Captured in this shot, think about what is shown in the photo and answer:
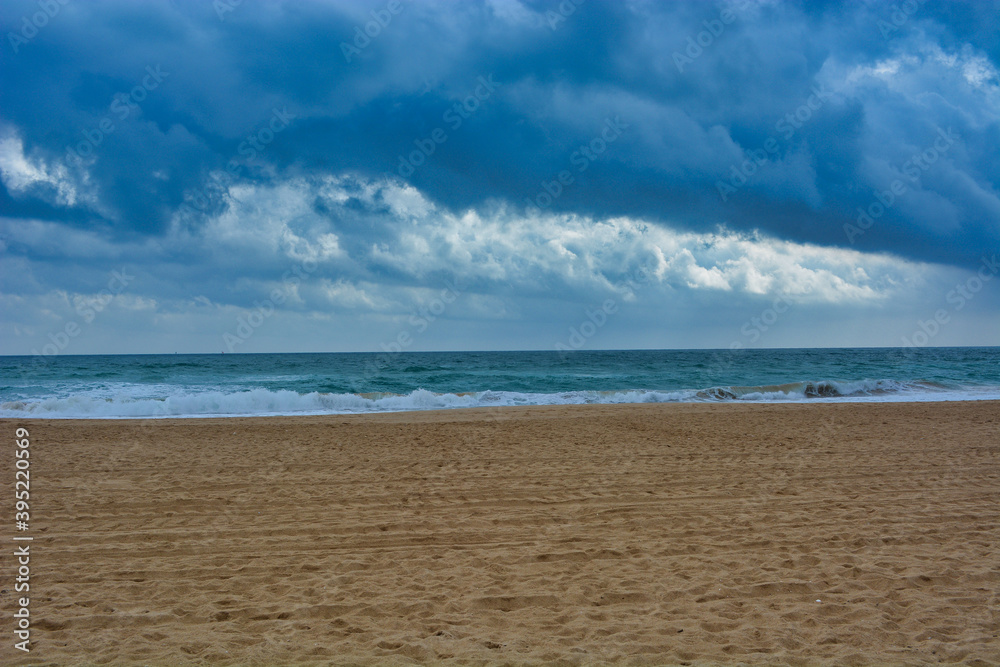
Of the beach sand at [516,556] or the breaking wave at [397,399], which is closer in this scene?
the beach sand at [516,556]

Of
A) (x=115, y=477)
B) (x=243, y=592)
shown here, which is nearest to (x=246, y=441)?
(x=115, y=477)

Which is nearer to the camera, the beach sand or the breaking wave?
the beach sand

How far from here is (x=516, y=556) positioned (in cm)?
573

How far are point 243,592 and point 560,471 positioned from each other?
5.72 m

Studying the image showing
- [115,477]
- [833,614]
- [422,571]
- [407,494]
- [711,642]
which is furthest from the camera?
[115,477]

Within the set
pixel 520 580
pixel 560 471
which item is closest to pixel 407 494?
pixel 560 471

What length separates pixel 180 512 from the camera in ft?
24.3

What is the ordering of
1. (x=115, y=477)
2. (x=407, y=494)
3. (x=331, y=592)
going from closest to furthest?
(x=331, y=592) < (x=407, y=494) < (x=115, y=477)

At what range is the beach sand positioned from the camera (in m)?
4.09

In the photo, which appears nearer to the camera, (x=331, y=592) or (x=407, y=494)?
(x=331, y=592)

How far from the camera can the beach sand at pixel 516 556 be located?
13.4 ft

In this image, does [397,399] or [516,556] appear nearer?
[516,556]

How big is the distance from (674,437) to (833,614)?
8811mm

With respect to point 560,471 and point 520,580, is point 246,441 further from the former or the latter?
point 520,580
